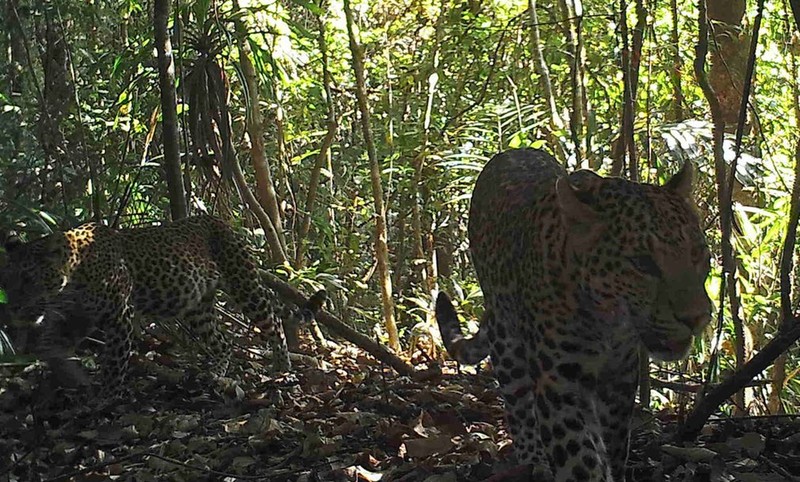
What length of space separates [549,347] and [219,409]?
106 inches

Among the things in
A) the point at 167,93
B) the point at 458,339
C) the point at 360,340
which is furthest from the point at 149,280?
the point at 458,339

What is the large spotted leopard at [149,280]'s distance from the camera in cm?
565

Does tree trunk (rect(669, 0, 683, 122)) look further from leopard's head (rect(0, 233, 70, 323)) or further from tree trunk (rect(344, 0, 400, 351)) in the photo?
leopard's head (rect(0, 233, 70, 323))

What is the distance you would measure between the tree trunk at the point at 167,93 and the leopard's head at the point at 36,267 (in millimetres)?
826

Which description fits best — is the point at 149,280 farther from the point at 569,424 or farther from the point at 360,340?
the point at 569,424

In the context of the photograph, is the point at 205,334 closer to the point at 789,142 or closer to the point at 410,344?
the point at 410,344

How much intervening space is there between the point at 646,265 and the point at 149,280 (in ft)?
14.3

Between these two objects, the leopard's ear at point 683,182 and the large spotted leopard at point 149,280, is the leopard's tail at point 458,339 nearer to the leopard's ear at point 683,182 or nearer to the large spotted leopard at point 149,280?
the leopard's ear at point 683,182

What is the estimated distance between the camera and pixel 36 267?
563 centimetres

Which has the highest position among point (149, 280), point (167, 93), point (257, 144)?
point (167, 93)

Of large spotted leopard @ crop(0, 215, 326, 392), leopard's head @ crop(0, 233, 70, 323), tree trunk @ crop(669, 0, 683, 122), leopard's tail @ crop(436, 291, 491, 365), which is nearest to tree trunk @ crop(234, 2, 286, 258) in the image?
large spotted leopard @ crop(0, 215, 326, 392)

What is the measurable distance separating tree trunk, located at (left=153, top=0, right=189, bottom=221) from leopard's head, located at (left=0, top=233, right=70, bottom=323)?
2.71ft

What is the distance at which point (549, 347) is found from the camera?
2.96m

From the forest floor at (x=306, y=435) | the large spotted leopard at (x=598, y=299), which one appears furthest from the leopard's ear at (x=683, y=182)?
the forest floor at (x=306, y=435)
